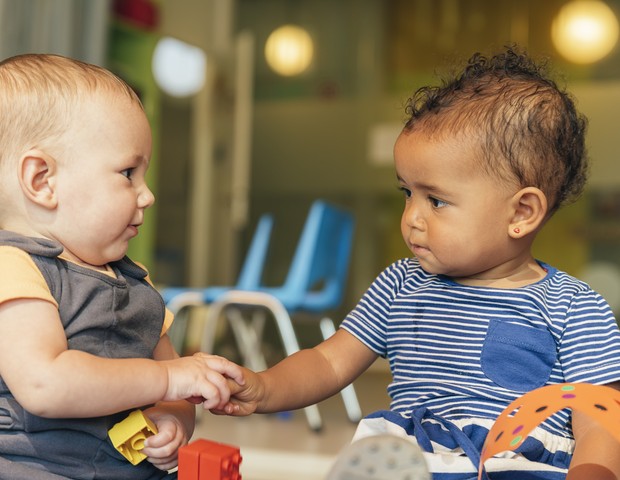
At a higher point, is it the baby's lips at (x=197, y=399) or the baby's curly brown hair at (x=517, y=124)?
the baby's curly brown hair at (x=517, y=124)

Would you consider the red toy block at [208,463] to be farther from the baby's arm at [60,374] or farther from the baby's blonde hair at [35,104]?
the baby's blonde hair at [35,104]

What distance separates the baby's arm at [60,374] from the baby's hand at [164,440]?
0.06 meters

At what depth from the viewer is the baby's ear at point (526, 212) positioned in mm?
944

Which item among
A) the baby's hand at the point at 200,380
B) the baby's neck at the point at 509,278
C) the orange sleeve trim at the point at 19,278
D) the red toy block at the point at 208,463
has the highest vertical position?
the orange sleeve trim at the point at 19,278

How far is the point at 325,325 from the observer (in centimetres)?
310

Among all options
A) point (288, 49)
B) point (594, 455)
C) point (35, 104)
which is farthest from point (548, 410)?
point (288, 49)

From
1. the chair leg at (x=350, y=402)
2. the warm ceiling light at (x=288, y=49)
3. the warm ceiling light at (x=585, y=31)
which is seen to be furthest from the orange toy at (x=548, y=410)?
the warm ceiling light at (x=288, y=49)

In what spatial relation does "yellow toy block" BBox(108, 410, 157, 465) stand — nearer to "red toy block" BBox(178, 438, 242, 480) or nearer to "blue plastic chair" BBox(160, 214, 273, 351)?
"red toy block" BBox(178, 438, 242, 480)

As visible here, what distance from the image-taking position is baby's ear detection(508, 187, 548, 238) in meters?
0.94

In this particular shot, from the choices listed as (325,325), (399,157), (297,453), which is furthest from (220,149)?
(399,157)

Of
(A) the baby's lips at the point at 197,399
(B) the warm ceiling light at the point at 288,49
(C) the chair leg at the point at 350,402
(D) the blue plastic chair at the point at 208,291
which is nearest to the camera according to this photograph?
(A) the baby's lips at the point at 197,399

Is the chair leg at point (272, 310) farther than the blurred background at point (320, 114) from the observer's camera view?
No

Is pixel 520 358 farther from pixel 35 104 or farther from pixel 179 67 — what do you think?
pixel 179 67

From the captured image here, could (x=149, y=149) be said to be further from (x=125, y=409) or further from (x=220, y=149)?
(x=220, y=149)
